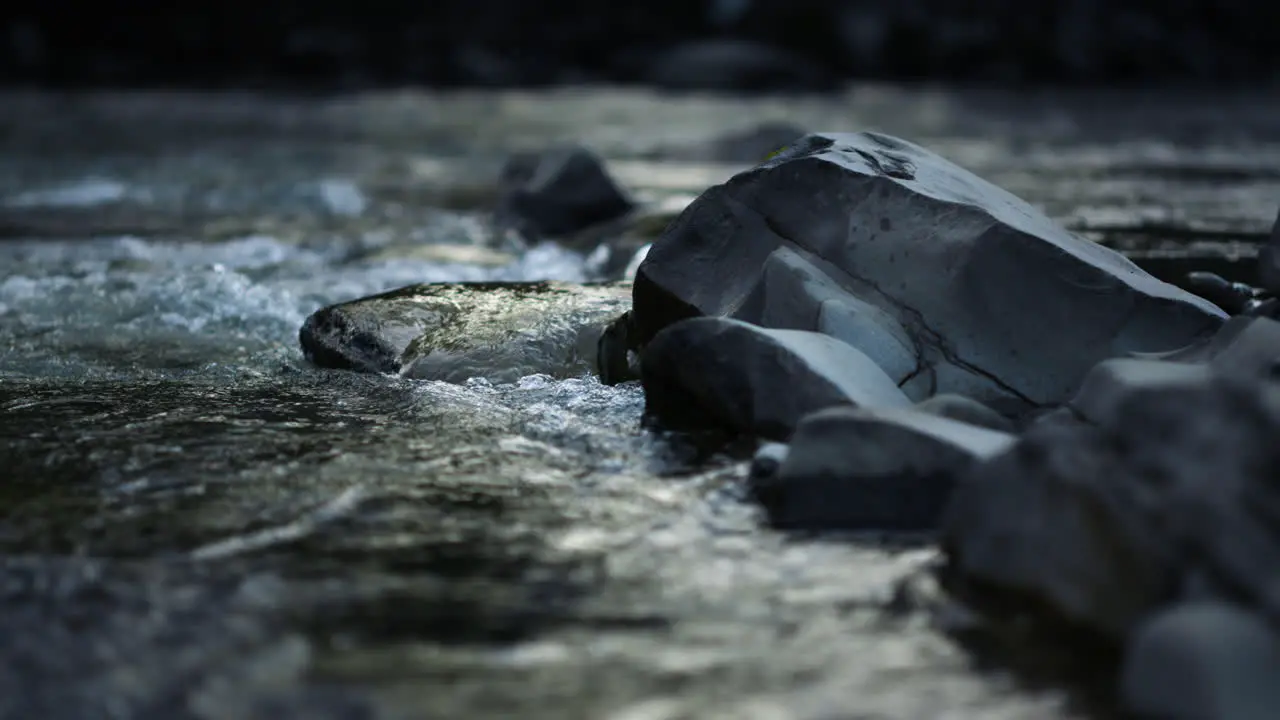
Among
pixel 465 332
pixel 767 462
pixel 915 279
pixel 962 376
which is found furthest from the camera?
pixel 465 332

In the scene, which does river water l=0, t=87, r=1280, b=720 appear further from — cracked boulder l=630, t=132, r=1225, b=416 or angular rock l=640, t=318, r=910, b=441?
cracked boulder l=630, t=132, r=1225, b=416

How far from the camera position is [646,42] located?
49125mm

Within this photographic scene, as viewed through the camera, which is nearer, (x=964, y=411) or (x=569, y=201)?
(x=964, y=411)

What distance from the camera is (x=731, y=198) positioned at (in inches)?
214

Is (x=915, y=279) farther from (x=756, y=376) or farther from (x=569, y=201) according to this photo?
(x=569, y=201)

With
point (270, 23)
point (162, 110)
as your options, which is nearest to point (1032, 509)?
point (162, 110)

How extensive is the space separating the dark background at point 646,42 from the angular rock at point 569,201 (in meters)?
28.5

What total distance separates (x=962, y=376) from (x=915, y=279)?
0.44 metres

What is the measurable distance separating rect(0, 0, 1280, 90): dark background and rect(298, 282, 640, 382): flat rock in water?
1307 inches

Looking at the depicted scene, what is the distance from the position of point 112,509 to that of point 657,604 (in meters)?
1.67

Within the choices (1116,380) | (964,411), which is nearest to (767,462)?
(964,411)

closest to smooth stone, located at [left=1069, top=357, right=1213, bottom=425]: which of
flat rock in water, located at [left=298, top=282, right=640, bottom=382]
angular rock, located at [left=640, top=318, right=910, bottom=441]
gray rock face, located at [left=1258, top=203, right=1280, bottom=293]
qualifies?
angular rock, located at [left=640, top=318, right=910, bottom=441]

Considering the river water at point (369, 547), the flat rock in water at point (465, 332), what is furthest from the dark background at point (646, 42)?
the flat rock in water at point (465, 332)

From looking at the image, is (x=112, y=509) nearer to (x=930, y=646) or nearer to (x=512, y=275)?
(x=930, y=646)
